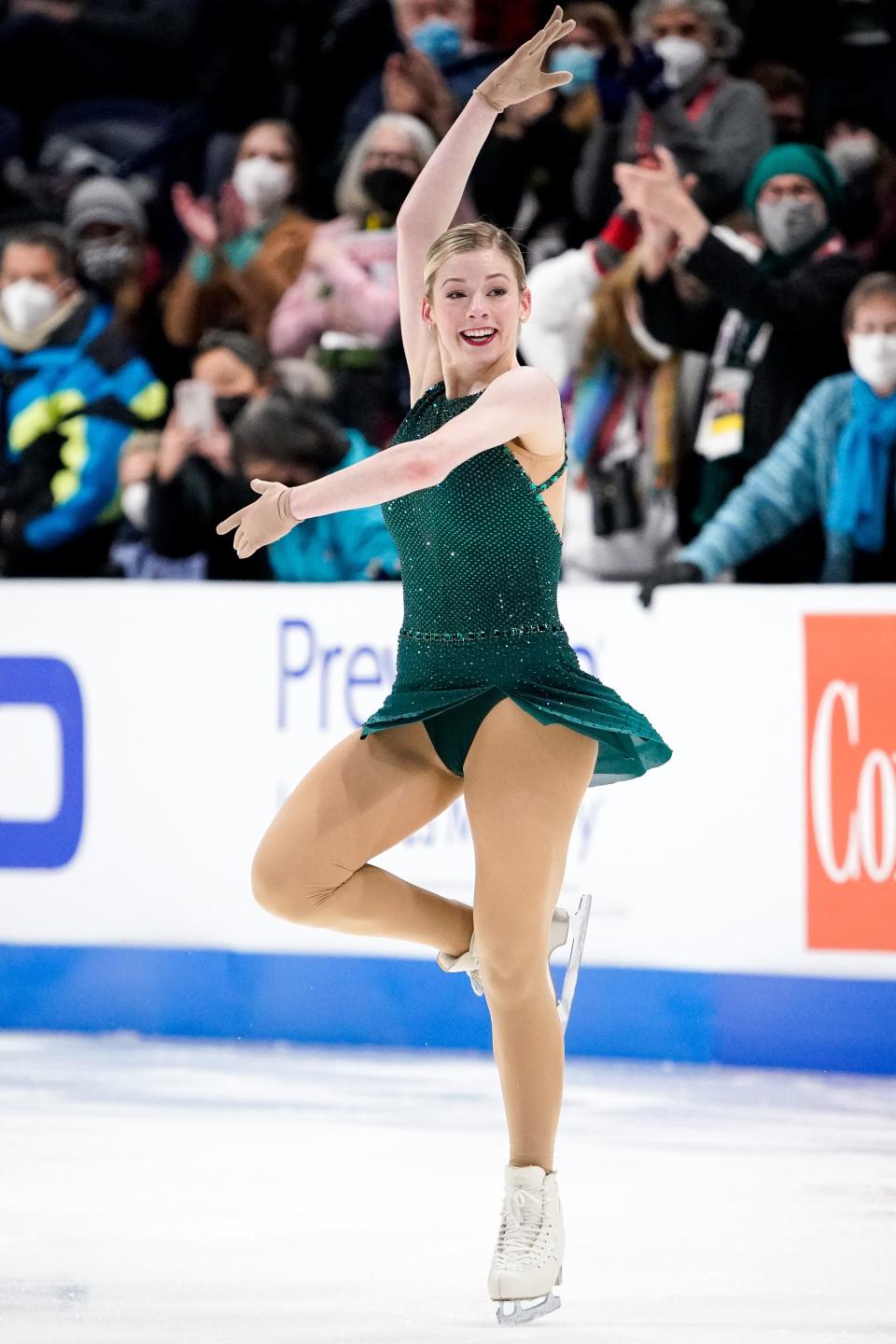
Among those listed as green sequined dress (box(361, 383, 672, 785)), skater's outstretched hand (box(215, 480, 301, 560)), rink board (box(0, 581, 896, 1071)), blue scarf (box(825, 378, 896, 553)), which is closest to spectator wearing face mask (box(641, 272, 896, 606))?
blue scarf (box(825, 378, 896, 553))

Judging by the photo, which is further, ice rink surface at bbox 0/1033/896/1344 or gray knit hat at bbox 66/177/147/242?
gray knit hat at bbox 66/177/147/242

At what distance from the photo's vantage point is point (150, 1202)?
291 cm

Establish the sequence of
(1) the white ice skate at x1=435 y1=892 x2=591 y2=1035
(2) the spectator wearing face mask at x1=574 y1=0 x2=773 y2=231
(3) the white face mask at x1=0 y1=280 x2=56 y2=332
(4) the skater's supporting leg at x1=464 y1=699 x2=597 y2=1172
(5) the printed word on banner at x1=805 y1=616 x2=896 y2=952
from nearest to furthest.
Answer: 1. (4) the skater's supporting leg at x1=464 y1=699 x2=597 y2=1172
2. (1) the white ice skate at x1=435 y1=892 x2=591 y2=1035
3. (5) the printed word on banner at x1=805 y1=616 x2=896 y2=952
4. (2) the spectator wearing face mask at x1=574 y1=0 x2=773 y2=231
5. (3) the white face mask at x1=0 y1=280 x2=56 y2=332

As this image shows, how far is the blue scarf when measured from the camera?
14.3 feet

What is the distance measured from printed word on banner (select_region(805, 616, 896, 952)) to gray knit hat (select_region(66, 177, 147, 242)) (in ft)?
7.70

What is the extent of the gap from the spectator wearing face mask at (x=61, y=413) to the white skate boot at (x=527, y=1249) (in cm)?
297

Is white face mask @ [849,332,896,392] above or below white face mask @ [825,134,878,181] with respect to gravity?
below

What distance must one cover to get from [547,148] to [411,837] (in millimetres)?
1876

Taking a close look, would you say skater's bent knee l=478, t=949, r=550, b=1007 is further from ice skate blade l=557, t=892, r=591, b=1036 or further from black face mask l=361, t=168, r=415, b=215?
black face mask l=361, t=168, r=415, b=215

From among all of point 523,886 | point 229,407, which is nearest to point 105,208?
point 229,407

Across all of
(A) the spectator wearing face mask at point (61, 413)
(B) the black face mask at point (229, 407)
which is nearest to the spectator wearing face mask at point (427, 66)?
→ (B) the black face mask at point (229, 407)

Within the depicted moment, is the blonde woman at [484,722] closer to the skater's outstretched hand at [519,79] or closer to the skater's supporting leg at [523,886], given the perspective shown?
the skater's supporting leg at [523,886]

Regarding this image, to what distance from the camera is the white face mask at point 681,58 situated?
4781 millimetres

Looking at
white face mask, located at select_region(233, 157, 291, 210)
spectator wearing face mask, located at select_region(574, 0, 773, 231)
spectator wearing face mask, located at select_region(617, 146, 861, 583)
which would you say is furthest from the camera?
white face mask, located at select_region(233, 157, 291, 210)
